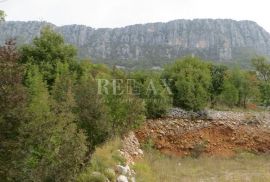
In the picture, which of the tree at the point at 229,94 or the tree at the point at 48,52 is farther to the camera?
the tree at the point at 229,94

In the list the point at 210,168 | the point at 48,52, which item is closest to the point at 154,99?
the point at 48,52

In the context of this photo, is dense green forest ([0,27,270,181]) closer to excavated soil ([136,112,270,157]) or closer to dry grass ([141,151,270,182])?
excavated soil ([136,112,270,157])

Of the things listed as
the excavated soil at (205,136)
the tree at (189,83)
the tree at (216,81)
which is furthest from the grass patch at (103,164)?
the tree at (216,81)

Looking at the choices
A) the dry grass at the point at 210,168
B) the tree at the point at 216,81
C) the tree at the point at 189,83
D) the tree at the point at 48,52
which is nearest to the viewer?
the dry grass at the point at 210,168

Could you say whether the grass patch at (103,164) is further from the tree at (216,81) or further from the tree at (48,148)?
the tree at (216,81)

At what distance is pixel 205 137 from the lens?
100ft

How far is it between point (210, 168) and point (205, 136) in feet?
19.8

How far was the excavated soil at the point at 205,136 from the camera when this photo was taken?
29.8 meters

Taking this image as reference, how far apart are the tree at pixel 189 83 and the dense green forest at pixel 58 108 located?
0.31 feet

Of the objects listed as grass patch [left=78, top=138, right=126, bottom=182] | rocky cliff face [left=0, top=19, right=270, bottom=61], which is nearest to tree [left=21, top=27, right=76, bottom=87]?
grass patch [left=78, top=138, right=126, bottom=182]

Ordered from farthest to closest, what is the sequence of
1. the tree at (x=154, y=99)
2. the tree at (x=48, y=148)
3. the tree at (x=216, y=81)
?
1. the tree at (x=216, y=81)
2. the tree at (x=154, y=99)
3. the tree at (x=48, y=148)

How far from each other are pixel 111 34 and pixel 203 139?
15376cm

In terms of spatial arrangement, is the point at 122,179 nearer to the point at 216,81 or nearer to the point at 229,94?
the point at 229,94

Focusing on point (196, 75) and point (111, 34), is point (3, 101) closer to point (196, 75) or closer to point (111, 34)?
point (196, 75)
